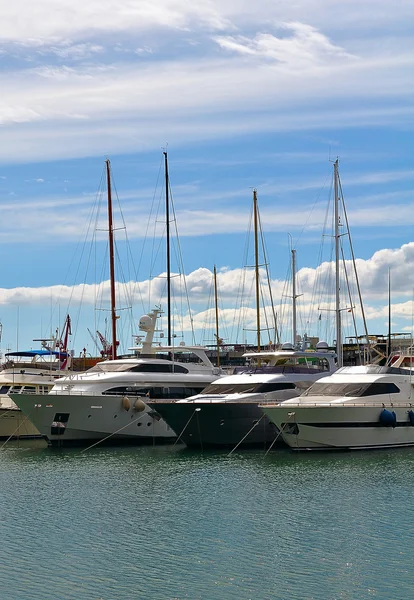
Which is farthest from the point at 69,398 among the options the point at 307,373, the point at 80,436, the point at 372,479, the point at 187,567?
the point at 187,567

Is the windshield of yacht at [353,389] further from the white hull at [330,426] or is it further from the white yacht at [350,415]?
the white hull at [330,426]

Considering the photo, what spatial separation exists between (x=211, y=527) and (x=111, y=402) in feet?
64.3

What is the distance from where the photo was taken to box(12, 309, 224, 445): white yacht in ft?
151

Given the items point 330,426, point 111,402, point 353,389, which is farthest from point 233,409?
point 111,402

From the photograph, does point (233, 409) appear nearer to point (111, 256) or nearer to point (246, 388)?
point (246, 388)

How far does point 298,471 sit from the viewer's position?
36500 millimetres

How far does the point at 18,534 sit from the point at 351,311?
32.4m

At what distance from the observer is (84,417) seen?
45969 millimetres

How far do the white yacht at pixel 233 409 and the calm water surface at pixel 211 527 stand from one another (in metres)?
1.48

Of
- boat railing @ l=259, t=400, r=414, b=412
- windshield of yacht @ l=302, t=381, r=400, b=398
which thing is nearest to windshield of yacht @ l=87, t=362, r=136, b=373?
boat railing @ l=259, t=400, r=414, b=412

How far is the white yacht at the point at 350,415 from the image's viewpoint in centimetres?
3956

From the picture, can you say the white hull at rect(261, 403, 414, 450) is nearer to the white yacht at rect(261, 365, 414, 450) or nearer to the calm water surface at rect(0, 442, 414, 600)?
the white yacht at rect(261, 365, 414, 450)

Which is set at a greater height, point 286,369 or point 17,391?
point 286,369

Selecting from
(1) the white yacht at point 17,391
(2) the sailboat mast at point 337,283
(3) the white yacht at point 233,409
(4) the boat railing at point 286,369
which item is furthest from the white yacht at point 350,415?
(1) the white yacht at point 17,391
